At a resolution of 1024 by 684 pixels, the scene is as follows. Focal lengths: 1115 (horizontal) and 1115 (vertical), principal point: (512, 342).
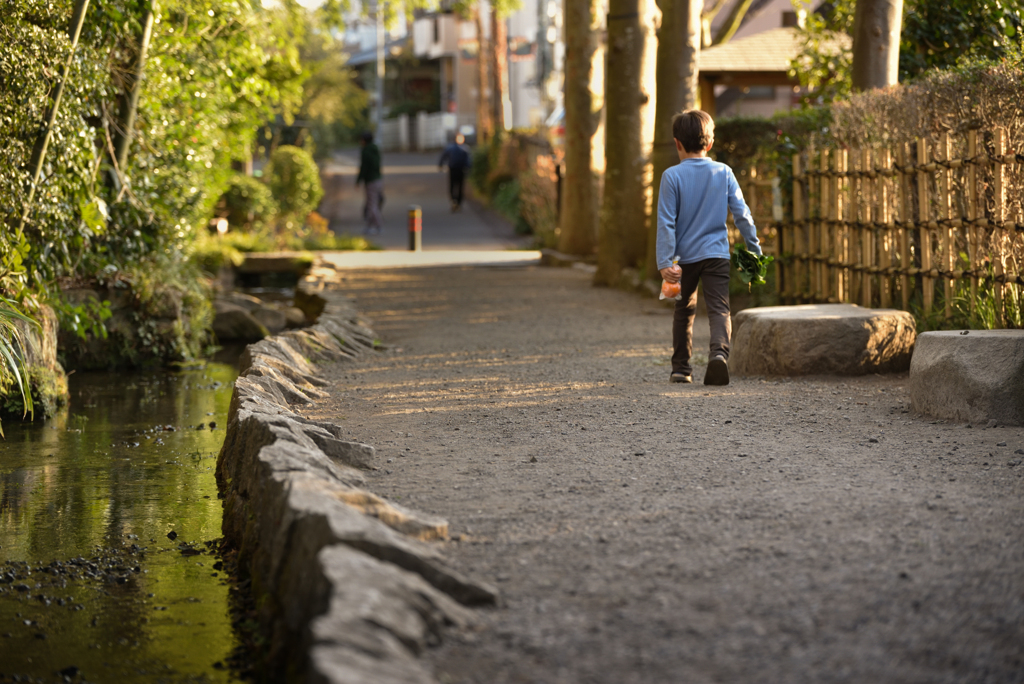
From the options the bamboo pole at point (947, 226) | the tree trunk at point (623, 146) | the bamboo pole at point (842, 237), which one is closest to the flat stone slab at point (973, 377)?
the bamboo pole at point (947, 226)

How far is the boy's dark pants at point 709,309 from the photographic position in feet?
22.2

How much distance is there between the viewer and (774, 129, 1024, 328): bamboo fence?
6.72m

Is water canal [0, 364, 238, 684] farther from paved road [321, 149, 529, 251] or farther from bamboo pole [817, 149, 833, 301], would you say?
paved road [321, 149, 529, 251]

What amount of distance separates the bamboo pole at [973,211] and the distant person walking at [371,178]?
1673 cm

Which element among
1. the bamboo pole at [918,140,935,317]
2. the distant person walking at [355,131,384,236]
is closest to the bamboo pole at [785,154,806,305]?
the bamboo pole at [918,140,935,317]

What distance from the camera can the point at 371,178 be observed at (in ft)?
76.8

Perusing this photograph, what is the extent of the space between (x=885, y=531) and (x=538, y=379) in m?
3.64

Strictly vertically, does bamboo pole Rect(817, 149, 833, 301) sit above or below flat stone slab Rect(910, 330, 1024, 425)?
above

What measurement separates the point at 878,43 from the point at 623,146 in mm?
3526

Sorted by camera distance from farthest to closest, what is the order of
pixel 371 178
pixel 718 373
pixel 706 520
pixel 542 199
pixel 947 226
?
pixel 371 178 → pixel 542 199 → pixel 947 226 → pixel 718 373 → pixel 706 520

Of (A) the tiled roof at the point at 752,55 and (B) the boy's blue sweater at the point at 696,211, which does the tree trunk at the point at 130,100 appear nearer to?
(B) the boy's blue sweater at the point at 696,211

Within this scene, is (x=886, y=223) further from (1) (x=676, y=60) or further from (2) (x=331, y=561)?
(2) (x=331, y=561)

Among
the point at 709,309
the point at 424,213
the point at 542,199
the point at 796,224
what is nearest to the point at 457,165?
the point at 424,213

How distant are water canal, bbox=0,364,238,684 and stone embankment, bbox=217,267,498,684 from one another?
23 centimetres
